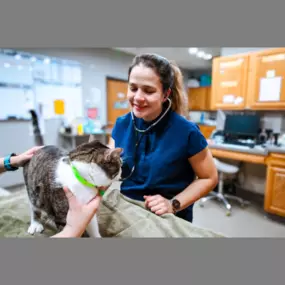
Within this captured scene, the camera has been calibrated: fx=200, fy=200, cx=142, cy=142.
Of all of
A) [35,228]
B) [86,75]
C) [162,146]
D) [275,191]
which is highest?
[86,75]

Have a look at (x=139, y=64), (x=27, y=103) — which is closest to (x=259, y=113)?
(x=139, y=64)

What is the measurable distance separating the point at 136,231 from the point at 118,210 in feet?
0.40

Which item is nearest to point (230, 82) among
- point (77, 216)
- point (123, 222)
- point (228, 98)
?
point (228, 98)

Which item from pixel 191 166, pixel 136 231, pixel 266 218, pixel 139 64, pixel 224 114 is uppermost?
pixel 139 64

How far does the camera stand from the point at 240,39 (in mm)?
540

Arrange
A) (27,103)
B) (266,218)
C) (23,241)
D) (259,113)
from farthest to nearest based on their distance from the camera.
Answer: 1. (27,103)
2. (259,113)
3. (266,218)
4. (23,241)

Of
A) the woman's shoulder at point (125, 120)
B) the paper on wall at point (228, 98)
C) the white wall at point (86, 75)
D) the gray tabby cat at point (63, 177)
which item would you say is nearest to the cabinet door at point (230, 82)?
the paper on wall at point (228, 98)

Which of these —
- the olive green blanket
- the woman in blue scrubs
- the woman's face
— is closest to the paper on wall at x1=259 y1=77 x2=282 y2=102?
the woman in blue scrubs

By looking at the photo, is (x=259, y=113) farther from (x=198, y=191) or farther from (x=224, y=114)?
(x=198, y=191)

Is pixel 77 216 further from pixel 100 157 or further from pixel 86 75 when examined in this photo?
pixel 86 75

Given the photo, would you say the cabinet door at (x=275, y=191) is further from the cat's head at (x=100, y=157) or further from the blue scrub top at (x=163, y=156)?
the cat's head at (x=100, y=157)

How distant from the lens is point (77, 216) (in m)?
0.47

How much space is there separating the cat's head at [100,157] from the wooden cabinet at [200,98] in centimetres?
412

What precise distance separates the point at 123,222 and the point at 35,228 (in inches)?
10.2
